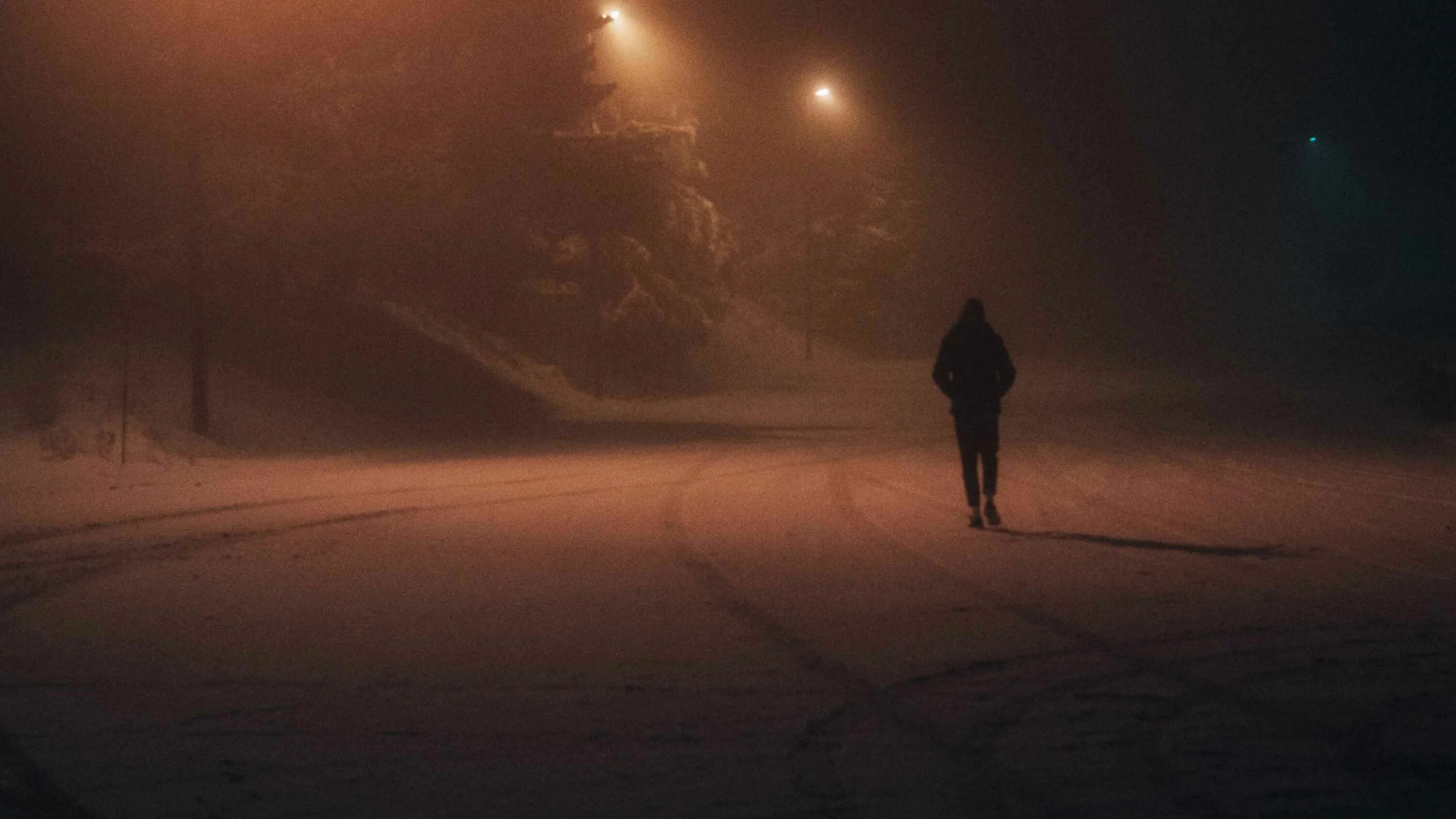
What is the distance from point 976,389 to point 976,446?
1.64ft

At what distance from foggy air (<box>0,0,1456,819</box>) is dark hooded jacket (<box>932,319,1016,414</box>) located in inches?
2.6

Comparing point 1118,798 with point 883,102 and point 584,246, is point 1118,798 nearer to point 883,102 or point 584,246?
point 584,246

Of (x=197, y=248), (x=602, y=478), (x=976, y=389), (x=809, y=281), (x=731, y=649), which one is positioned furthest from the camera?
(x=809, y=281)

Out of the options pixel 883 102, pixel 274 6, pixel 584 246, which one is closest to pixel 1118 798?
Result: pixel 274 6

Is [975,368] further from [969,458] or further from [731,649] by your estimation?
[731,649]

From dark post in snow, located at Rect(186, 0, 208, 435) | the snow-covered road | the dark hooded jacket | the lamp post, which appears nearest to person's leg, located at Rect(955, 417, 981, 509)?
the dark hooded jacket

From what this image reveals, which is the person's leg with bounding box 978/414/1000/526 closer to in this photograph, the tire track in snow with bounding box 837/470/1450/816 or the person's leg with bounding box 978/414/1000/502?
the person's leg with bounding box 978/414/1000/502

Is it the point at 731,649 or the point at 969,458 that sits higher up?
the point at 969,458

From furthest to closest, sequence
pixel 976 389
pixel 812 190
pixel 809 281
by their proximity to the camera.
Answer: pixel 812 190 → pixel 809 281 → pixel 976 389

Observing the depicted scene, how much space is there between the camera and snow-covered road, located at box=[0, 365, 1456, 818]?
19.7 ft

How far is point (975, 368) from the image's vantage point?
13.6 m

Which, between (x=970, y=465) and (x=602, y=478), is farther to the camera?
(x=602, y=478)

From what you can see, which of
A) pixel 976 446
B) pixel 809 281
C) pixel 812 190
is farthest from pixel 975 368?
pixel 812 190

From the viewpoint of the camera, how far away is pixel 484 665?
318 inches
